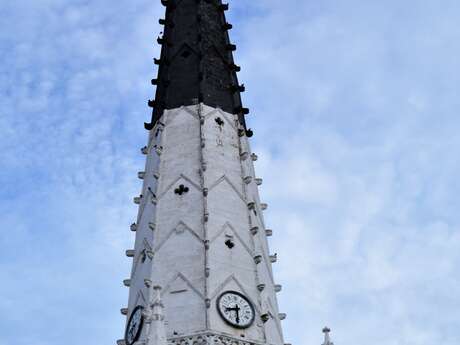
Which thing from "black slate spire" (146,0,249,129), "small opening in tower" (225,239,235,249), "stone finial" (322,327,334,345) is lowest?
"stone finial" (322,327,334,345)

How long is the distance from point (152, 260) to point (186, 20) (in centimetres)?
1289

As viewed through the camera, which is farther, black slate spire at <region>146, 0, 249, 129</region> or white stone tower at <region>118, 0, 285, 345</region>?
black slate spire at <region>146, 0, 249, 129</region>

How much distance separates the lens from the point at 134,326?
26.5 m

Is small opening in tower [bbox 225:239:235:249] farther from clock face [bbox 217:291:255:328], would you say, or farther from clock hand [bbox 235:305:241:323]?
clock hand [bbox 235:305:241:323]

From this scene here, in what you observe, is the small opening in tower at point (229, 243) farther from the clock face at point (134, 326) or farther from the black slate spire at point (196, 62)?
the black slate spire at point (196, 62)

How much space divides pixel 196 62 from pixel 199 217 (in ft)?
26.8

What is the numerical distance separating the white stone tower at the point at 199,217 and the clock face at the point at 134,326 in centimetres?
4

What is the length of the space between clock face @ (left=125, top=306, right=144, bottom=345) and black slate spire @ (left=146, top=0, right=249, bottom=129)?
8764 millimetres

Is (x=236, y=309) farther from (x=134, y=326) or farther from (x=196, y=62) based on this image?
(x=196, y=62)

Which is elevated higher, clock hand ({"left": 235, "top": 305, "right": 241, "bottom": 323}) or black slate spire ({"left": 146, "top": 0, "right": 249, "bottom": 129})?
black slate spire ({"left": 146, "top": 0, "right": 249, "bottom": 129})

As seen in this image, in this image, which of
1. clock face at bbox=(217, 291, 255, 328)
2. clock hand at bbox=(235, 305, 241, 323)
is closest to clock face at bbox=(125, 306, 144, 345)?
clock face at bbox=(217, 291, 255, 328)

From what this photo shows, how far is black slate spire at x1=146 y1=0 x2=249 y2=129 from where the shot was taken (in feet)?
108

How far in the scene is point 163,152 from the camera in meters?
31.0

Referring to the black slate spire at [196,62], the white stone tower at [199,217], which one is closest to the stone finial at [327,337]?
the white stone tower at [199,217]
